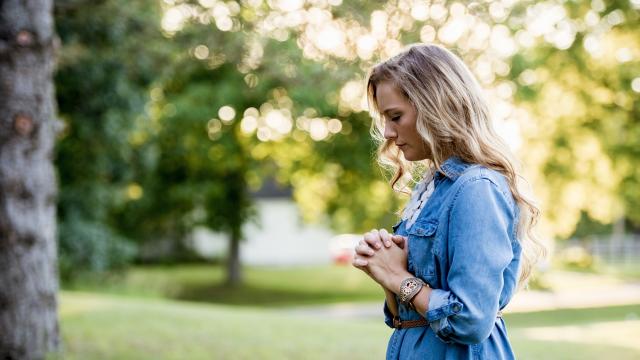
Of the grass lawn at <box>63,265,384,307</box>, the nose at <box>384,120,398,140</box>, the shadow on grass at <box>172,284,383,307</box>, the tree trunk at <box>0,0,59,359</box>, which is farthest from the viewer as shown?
the shadow on grass at <box>172,284,383,307</box>

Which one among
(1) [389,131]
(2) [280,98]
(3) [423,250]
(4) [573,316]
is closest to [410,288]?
(3) [423,250]

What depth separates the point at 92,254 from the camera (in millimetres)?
19578

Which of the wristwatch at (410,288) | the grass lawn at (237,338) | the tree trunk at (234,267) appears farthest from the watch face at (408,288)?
the tree trunk at (234,267)

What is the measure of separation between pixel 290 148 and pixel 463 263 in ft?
80.0

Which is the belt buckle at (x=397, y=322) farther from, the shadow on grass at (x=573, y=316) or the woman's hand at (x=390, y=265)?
the shadow on grass at (x=573, y=316)

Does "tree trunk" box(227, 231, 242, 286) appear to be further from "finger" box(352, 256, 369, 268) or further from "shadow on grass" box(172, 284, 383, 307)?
"finger" box(352, 256, 369, 268)

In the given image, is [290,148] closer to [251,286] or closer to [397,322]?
[251,286]

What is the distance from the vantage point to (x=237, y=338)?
383 inches

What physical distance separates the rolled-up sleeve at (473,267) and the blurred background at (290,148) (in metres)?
0.39

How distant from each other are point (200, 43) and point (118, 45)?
282 centimetres

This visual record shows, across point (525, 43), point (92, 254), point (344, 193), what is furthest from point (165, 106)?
point (525, 43)

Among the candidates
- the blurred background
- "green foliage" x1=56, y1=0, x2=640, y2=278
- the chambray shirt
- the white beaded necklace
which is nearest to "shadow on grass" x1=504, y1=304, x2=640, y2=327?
the blurred background

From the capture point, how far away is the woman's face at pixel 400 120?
2422 mm

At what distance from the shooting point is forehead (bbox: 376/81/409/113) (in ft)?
7.96
